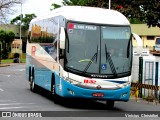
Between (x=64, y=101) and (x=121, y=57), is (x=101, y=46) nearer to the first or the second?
(x=121, y=57)

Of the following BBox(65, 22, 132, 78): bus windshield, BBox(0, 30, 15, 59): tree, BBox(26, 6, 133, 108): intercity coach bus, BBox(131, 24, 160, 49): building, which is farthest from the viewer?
BBox(0, 30, 15, 59): tree

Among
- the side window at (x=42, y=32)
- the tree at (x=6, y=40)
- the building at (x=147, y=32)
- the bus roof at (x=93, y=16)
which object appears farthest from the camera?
the tree at (x=6, y=40)

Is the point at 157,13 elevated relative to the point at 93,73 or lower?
elevated

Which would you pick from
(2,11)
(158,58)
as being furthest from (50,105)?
(2,11)

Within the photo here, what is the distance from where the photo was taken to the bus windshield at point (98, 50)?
18109 millimetres

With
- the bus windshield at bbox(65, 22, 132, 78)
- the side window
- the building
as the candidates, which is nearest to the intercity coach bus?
the bus windshield at bbox(65, 22, 132, 78)

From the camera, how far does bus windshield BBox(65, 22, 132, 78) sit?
59.4ft

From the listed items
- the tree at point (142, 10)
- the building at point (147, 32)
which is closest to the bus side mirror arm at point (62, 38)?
the tree at point (142, 10)

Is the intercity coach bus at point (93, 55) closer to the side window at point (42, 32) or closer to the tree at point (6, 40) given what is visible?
the side window at point (42, 32)

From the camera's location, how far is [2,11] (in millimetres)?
64812

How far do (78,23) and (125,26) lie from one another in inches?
68.3

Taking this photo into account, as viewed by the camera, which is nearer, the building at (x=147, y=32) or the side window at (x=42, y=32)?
the side window at (x=42, y=32)

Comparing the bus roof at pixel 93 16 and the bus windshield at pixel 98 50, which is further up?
the bus roof at pixel 93 16

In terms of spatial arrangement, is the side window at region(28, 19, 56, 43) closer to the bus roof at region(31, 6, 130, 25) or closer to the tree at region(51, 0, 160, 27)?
the bus roof at region(31, 6, 130, 25)
